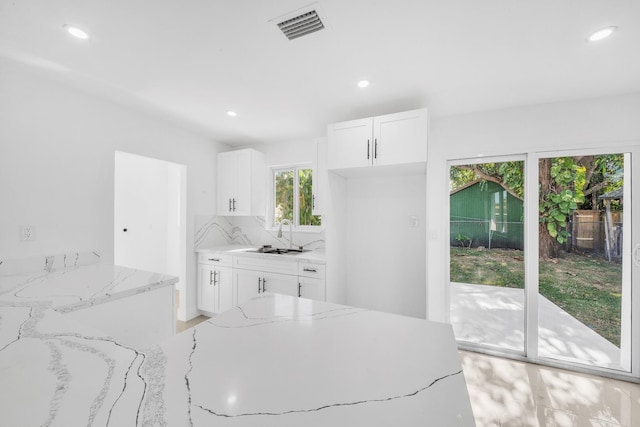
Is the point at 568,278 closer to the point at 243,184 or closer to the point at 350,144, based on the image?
the point at 350,144

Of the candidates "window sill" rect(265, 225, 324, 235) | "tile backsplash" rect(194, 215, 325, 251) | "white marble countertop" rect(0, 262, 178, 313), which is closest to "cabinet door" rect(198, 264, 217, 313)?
"tile backsplash" rect(194, 215, 325, 251)

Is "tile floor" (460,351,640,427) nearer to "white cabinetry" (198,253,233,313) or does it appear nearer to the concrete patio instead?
the concrete patio

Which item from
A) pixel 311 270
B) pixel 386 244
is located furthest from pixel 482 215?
pixel 311 270

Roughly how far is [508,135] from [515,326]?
1921mm

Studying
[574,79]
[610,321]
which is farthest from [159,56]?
[610,321]

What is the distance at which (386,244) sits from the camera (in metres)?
3.14

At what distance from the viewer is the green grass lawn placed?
238 centimetres

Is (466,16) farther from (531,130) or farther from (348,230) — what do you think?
(348,230)

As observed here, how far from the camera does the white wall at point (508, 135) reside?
226 cm

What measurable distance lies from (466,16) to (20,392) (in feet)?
7.37

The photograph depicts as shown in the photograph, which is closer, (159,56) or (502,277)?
(159,56)

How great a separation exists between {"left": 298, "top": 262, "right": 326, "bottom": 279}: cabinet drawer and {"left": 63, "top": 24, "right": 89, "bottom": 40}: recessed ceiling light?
2.38 m

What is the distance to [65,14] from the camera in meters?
1.41

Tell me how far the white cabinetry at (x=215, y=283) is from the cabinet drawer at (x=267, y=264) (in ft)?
0.61
